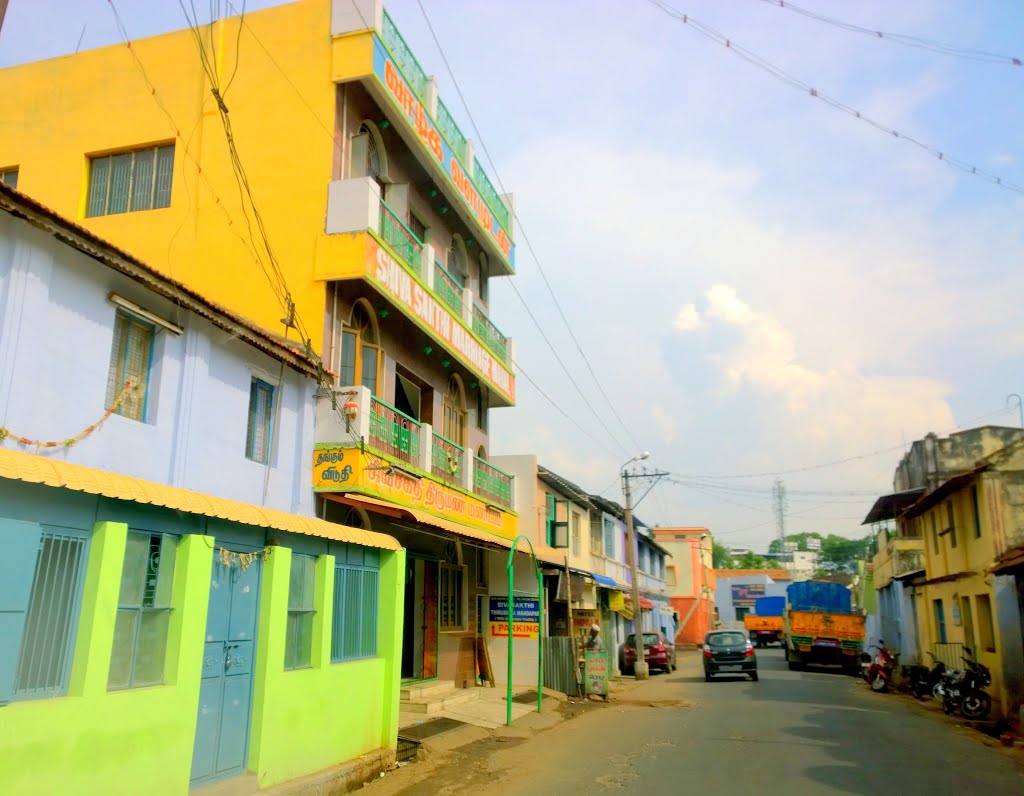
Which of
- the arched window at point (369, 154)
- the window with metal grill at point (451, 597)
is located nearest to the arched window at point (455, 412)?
the window with metal grill at point (451, 597)

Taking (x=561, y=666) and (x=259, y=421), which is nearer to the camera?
(x=259, y=421)

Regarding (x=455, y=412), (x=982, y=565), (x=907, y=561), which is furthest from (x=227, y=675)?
(x=907, y=561)

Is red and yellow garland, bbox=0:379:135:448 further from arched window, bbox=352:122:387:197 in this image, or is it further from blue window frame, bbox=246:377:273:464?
arched window, bbox=352:122:387:197

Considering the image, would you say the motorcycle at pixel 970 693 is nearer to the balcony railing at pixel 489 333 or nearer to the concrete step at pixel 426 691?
the concrete step at pixel 426 691

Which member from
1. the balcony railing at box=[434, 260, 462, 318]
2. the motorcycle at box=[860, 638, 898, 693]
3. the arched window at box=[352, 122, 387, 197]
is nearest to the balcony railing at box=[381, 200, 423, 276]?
the balcony railing at box=[434, 260, 462, 318]

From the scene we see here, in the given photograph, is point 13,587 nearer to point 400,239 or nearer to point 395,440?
point 395,440

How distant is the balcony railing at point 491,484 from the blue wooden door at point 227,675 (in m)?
9.79

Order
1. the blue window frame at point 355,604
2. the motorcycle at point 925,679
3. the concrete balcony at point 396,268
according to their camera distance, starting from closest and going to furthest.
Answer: the blue window frame at point 355,604 → the concrete balcony at point 396,268 → the motorcycle at point 925,679

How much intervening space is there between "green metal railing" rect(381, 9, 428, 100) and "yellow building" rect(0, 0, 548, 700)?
6cm

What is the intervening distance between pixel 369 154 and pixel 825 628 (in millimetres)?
24919

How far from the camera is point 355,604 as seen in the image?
34.5 feet

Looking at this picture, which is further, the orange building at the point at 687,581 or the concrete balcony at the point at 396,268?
the orange building at the point at 687,581

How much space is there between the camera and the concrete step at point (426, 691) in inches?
587

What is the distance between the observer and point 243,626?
8.46 metres
